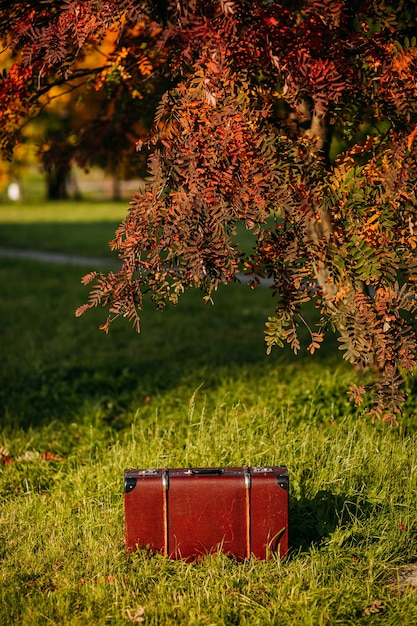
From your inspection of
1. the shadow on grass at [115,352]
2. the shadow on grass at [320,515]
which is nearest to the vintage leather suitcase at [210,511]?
the shadow on grass at [320,515]

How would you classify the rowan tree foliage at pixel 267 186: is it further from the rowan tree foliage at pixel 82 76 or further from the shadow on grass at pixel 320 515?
Result: the shadow on grass at pixel 320 515

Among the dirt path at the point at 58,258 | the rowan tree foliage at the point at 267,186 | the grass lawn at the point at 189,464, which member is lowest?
the grass lawn at the point at 189,464

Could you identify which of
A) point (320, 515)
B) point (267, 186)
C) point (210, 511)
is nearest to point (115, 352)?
point (320, 515)

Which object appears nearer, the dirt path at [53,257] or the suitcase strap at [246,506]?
the suitcase strap at [246,506]

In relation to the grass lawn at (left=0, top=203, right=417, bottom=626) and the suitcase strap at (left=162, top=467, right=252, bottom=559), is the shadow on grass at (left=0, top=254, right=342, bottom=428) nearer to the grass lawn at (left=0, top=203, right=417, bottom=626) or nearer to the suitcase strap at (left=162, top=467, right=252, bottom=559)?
the grass lawn at (left=0, top=203, right=417, bottom=626)

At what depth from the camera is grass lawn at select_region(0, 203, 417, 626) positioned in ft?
12.5

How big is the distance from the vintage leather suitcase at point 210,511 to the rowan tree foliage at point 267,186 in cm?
68

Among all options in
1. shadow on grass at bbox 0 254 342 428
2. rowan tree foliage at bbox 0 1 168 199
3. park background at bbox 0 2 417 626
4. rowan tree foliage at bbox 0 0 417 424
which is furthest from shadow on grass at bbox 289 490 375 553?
rowan tree foliage at bbox 0 1 168 199

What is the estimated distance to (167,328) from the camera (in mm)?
10258

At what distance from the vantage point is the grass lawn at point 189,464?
379cm

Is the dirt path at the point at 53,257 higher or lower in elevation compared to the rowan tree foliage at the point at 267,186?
lower

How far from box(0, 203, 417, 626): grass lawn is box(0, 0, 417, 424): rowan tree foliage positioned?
2.70ft

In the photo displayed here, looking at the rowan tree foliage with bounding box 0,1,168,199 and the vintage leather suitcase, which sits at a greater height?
the rowan tree foliage with bounding box 0,1,168,199

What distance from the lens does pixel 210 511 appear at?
4.08 m
